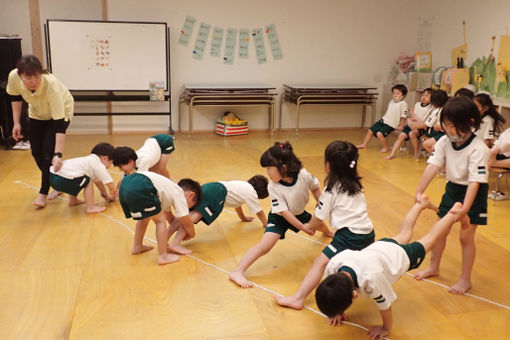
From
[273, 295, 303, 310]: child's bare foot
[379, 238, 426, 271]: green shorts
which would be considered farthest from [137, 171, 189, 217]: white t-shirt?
[379, 238, 426, 271]: green shorts

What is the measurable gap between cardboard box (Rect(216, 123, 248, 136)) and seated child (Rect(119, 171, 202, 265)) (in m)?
3.57

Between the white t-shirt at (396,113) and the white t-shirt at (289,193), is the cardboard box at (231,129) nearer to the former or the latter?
the white t-shirt at (396,113)

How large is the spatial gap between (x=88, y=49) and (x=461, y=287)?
17.2 ft

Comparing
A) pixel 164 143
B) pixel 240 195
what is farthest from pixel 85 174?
pixel 240 195

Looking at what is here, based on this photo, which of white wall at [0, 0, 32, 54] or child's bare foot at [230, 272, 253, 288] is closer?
child's bare foot at [230, 272, 253, 288]

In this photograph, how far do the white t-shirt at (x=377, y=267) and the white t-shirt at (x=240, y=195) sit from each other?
114 cm

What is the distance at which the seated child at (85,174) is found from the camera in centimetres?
338

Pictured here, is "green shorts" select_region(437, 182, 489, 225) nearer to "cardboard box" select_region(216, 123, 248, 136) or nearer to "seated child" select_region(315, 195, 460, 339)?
"seated child" select_region(315, 195, 460, 339)

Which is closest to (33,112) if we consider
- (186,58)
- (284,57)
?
(186,58)

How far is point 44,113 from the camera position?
343 cm

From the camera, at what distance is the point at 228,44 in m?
6.47

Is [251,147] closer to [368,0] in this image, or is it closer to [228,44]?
[228,44]

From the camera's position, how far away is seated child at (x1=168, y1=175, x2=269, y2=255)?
2.88 metres

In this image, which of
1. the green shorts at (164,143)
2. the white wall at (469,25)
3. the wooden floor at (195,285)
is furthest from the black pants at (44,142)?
the white wall at (469,25)
